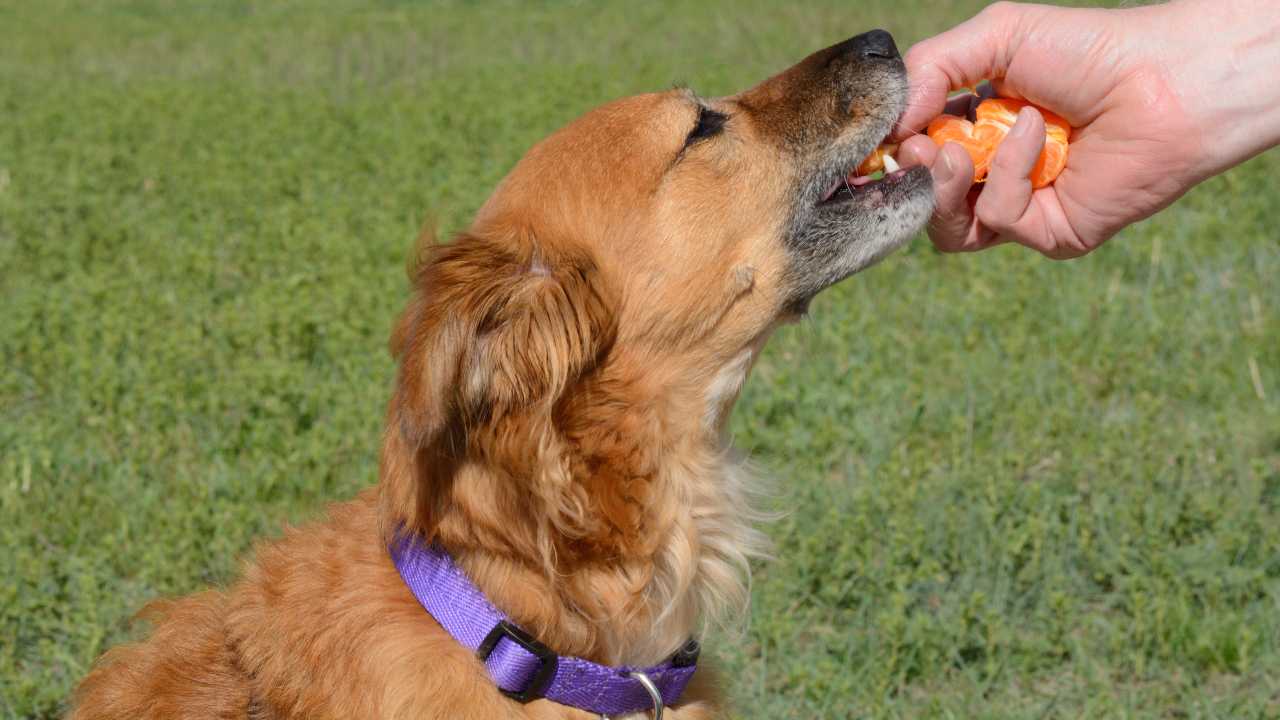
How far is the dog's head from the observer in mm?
2760

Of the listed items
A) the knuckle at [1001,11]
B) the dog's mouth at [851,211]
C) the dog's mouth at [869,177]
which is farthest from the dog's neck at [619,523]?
the knuckle at [1001,11]

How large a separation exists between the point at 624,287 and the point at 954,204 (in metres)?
1.05

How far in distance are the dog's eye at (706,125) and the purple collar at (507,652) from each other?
129 centimetres

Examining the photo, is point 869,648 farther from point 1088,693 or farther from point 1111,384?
point 1111,384

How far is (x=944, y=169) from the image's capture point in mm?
3521

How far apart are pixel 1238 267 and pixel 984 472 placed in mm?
2825

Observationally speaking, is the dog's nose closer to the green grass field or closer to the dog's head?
the dog's head

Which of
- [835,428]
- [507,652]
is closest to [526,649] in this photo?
[507,652]

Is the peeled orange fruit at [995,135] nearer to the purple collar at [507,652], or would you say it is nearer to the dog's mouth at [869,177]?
the dog's mouth at [869,177]

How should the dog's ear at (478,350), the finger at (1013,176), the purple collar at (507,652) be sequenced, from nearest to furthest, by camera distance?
the dog's ear at (478,350) < the purple collar at (507,652) < the finger at (1013,176)

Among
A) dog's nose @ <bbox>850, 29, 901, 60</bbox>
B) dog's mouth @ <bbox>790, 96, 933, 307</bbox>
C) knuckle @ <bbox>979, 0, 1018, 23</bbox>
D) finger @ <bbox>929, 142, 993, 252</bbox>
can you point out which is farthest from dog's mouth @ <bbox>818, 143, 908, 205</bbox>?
knuckle @ <bbox>979, 0, 1018, 23</bbox>

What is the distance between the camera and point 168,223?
8.48m

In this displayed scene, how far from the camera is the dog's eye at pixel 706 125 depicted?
3.39 meters

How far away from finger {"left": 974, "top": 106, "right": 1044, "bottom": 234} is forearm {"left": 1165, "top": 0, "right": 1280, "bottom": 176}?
37 cm
